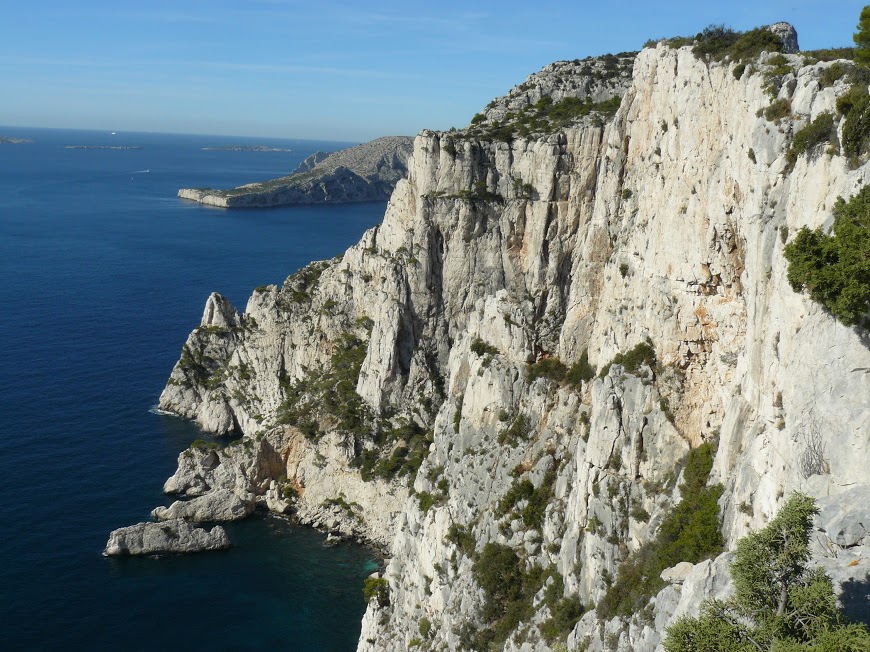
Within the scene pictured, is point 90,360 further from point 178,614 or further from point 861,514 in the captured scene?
point 861,514

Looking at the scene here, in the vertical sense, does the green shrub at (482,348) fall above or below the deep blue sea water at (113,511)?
above

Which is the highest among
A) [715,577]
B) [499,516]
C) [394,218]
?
[394,218]

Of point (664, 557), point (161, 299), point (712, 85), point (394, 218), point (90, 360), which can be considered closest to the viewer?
point (664, 557)

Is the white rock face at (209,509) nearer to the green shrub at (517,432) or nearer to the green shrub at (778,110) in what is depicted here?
the green shrub at (517,432)

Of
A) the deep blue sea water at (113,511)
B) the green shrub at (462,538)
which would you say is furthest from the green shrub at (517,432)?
the deep blue sea water at (113,511)

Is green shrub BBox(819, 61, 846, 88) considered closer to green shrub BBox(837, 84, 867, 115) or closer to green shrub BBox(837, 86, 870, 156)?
green shrub BBox(837, 84, 867, 115)

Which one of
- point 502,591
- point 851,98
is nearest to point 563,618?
point 502,591

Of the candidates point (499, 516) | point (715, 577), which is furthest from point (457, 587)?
point (715, 577)
